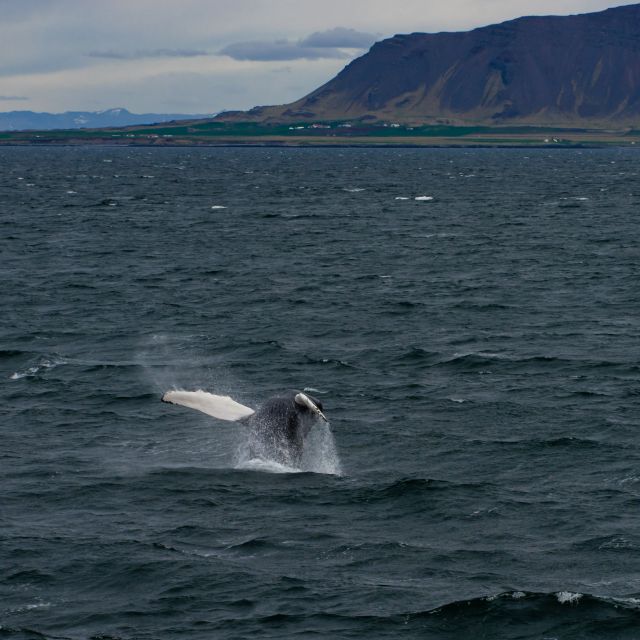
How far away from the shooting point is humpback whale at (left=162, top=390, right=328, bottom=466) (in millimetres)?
27797

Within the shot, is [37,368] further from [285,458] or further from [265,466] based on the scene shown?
[285,458]

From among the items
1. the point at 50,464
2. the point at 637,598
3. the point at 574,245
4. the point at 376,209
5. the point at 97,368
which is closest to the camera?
the point at 637,598

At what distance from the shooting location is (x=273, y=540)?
84.1 feet

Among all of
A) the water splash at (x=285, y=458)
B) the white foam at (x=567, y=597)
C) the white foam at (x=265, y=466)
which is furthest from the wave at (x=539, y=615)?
the white foam at (x=265, y=466)

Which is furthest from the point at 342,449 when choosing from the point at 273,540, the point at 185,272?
the point at 185,272

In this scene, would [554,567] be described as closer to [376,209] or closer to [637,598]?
[637,598]

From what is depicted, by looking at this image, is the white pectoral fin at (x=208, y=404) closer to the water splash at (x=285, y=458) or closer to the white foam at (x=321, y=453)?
the water splash at (x=285, y=458)

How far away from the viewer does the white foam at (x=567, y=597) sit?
2247 cm

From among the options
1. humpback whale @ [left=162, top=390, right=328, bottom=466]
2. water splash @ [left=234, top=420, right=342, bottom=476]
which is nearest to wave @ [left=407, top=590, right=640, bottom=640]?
humpback whale @ [left=162, top=390, right=328, bottom=466]

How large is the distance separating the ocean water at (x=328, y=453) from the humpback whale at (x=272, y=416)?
0.56 m

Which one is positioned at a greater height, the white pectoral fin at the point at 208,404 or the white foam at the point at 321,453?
the white pectoral fin at the point at 208,404

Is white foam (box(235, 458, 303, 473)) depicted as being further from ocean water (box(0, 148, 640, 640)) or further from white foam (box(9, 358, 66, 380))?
white foam (box(9, 358, 66, 380))

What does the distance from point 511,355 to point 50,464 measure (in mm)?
20244

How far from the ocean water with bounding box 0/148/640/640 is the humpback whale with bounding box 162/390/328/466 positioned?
56 cm
